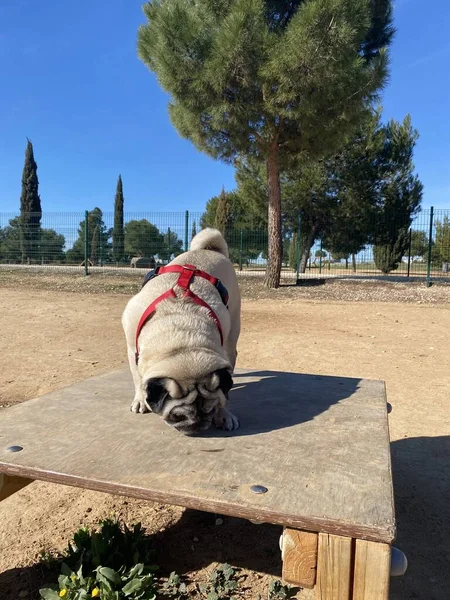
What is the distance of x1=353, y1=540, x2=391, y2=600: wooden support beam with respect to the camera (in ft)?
5.00

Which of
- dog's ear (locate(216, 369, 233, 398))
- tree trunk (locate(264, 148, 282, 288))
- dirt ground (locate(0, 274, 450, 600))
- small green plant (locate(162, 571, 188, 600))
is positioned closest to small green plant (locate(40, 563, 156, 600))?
small green plant (locate(162, 571, 188, 600))

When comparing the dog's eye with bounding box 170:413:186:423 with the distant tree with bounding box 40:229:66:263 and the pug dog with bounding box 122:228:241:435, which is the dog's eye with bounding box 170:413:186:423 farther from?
the distant tree with bounding box 40:229:66:263

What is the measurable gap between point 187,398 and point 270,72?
13.4 meters

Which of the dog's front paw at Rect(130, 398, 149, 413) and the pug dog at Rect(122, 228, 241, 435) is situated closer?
the pug dog at Rect(122, 228, 241, 435)

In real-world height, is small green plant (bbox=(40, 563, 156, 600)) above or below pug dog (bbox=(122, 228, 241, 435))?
below

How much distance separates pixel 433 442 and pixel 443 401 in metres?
1.15

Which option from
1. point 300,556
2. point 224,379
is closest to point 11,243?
point 224,379

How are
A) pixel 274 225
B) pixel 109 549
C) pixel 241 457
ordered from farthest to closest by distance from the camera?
pixel 274 225, pixel 109 549, pixel 241 457

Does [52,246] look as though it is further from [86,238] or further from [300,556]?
[300,556]

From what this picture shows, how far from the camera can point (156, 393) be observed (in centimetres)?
227

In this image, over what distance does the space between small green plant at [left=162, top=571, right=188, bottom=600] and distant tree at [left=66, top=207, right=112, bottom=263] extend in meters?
19.5

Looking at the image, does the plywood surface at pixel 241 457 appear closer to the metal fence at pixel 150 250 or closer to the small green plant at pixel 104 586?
the small green plant at pixel 104 586

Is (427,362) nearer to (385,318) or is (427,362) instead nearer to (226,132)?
(385,318)

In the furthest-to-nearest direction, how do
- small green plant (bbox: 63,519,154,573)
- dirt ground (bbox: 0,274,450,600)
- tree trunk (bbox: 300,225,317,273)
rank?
tree trunk (bbox: 300,225,317,273) < dirt ground (bbox: 0,274,450,600) < small green plant (bbox: 63,519,154,573)
